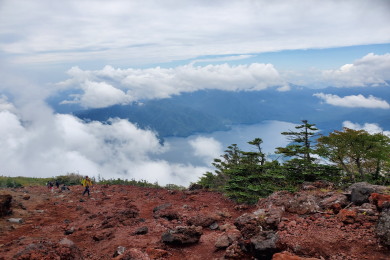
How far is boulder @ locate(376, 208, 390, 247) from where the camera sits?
6250 mm

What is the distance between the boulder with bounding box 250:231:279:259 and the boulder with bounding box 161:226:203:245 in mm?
2400

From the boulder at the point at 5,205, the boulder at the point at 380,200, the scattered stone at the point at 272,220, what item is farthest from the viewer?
the boulder at the point at 5,205

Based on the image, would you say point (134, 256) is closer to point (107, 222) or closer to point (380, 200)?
point (107, 222)

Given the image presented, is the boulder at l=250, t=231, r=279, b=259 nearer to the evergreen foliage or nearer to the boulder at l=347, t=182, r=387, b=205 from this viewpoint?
the boulder at l=347, t=182, r=387, b=205

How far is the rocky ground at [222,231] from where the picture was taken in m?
6.91

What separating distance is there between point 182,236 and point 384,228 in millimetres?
5747

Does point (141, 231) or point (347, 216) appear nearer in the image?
point (347, 216)

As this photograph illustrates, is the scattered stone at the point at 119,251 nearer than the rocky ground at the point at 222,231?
No

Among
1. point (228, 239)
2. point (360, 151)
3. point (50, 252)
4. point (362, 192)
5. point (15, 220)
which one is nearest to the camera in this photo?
point (50, 252)

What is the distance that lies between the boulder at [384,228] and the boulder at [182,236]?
5.30m

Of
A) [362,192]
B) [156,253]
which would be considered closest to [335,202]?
[362,192]

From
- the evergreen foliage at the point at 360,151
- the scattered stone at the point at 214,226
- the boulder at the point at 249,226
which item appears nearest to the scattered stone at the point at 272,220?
the boulder at the point at 249,226

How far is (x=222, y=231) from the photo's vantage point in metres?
10.3

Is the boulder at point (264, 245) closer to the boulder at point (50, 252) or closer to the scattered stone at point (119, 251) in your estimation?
the scattered stone at point (119, 251)
